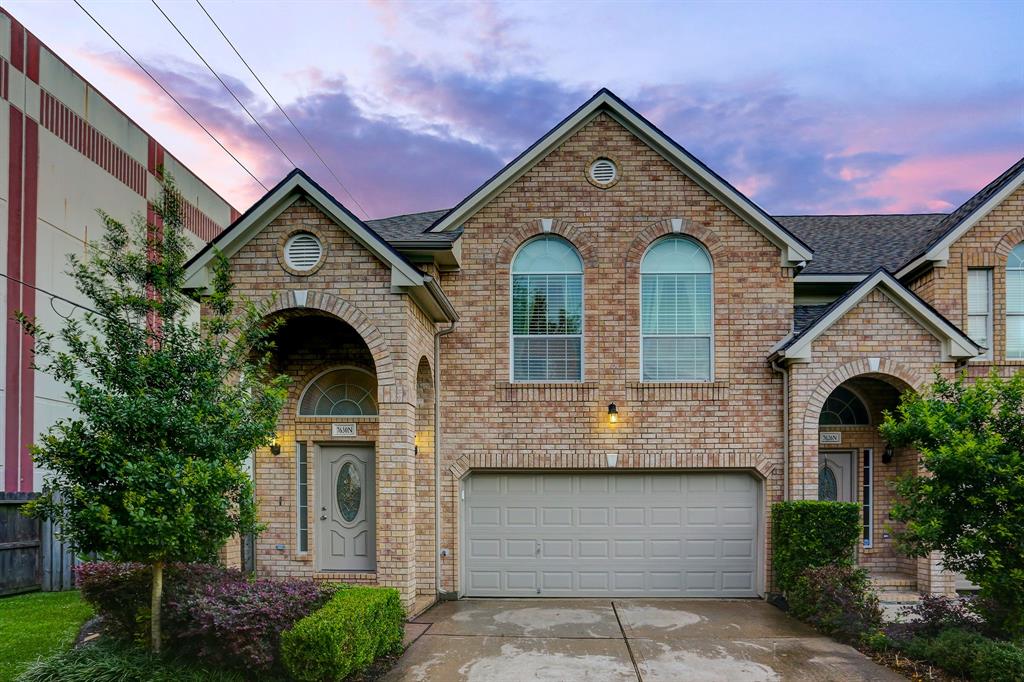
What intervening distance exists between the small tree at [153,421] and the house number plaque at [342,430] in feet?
15.0

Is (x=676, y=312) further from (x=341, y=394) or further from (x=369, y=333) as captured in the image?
(x=341, y=394)

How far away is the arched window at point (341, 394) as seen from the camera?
12.5 meters

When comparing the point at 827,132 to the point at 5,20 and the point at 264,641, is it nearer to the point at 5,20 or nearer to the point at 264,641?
the point at 264,641

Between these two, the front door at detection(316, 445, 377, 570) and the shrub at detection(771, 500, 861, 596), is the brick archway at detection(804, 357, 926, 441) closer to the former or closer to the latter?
the shrub at detection(771, 500, 861, 596)

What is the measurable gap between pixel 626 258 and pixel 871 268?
173 inches

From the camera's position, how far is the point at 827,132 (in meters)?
18.2

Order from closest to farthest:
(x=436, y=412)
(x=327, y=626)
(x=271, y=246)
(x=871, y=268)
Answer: (x=327, y=626) < (x=271, y=246) < (x=436, y=412) < (x=871, y=268)

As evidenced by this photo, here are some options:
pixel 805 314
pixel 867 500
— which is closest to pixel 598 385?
pixel 805 314

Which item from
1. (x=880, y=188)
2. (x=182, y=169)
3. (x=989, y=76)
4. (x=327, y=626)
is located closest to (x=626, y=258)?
(x=327, y=626)

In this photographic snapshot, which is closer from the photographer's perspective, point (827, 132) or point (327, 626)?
point (327, 626)

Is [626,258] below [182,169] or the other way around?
below

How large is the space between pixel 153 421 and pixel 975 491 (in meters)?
8.44

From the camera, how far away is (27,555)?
41.8 ft

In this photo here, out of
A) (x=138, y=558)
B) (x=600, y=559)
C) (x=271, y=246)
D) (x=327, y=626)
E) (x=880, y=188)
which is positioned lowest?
(x=600, y=559)
